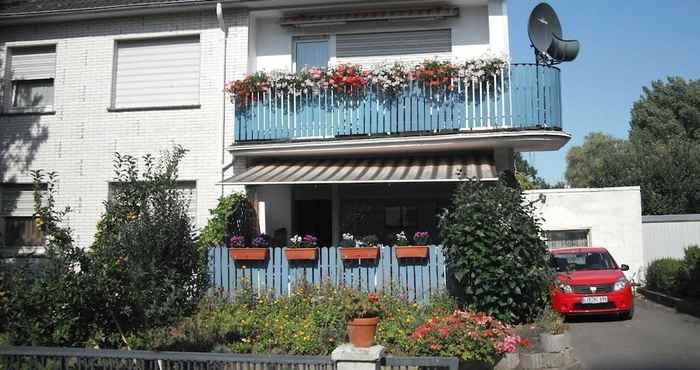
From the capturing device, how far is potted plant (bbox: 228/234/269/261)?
1135cm

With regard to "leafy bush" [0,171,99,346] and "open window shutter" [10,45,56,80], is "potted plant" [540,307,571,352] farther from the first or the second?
"open window shutter" [10,45,56,80]

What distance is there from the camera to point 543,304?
1063 cm

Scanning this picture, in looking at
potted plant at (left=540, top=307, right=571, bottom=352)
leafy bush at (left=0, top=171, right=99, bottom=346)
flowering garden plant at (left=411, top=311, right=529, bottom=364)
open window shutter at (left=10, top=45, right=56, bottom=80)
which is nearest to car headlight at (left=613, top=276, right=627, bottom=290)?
potted plant at (left=540, top=307, right=571, bottom=352)

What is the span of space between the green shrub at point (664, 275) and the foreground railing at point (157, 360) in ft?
42.9

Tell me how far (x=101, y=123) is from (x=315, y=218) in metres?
5.34

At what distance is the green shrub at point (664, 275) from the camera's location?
1634cm

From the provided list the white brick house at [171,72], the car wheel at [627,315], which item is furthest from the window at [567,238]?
the white brick house at [171,72]

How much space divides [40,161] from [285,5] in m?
6.66

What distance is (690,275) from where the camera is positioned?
50.3 feet

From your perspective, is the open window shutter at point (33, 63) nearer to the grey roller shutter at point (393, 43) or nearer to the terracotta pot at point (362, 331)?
the grey roller shutter at point (393, 43)

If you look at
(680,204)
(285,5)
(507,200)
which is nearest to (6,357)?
(507,200)

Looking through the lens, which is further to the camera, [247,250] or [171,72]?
[171,72]

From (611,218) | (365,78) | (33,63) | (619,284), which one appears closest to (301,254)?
(365,78)

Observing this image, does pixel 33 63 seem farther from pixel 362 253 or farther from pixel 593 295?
pixel 593 295
